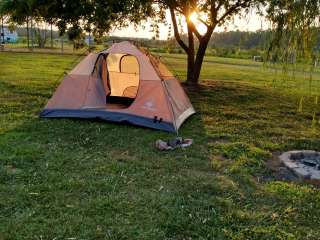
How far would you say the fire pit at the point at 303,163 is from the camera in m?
5.18

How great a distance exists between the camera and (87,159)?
554cm

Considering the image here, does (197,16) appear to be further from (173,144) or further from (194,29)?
(173,144)

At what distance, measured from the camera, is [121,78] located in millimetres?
9328

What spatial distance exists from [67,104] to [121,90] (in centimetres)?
173

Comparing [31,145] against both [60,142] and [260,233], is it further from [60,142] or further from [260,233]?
[260,233]

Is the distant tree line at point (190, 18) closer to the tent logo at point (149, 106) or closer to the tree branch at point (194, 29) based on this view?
the tree branch at point (194, 29)

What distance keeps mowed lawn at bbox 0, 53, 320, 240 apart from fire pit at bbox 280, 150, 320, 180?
178 millimetres

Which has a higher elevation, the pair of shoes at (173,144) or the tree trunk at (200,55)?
the tree trunk at (200,55)

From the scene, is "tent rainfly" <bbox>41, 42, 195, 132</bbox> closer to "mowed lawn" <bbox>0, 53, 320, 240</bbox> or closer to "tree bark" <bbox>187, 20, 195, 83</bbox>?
"mowed lawn" <bbox>0, 53, 320, 240</bbox>

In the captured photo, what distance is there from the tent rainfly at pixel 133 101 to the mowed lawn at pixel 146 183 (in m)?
Result: 0.22

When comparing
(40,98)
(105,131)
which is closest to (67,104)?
(105,131)

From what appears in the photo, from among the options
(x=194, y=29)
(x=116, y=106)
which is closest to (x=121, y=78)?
(x=116, y=106)

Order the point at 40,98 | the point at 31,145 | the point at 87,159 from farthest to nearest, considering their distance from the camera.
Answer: the point at 40,98 < the point at 31,145 < the point at 87,159

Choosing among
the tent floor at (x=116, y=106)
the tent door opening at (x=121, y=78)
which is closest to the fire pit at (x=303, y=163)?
the tent floor at (x=116, y=106)
